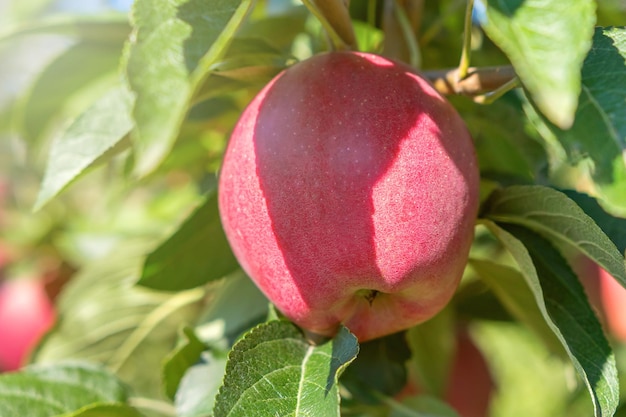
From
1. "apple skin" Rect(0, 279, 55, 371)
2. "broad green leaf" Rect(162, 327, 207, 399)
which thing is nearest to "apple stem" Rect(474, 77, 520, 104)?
"broad green leaf" Rect(162, 327, 207, 399)

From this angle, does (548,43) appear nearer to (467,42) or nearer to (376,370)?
(467,42)

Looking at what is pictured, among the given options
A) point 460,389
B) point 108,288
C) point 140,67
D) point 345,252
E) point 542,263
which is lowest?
point 460,389

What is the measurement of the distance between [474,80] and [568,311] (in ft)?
0.65

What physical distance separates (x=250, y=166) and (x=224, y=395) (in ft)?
0.52

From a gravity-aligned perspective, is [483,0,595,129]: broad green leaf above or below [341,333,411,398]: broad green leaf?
above

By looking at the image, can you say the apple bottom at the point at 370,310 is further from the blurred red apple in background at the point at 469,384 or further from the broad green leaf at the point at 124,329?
the blurred red apple in background at the point at 469,384

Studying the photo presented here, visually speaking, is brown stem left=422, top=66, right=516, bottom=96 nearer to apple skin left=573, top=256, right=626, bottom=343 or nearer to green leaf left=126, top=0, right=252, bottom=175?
green leaf left=126, top=0, right=252, bottom=175

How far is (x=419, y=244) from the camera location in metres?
0.48

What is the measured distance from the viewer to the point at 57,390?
69 centimetres

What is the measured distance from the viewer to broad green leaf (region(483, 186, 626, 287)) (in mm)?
492

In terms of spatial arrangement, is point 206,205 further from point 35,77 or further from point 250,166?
point 35,77

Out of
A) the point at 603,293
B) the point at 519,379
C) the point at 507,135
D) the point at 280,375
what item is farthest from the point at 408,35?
the point at 519,379

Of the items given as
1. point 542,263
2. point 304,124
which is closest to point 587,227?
point 542,263

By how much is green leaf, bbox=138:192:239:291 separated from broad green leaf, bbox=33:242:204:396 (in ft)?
0.74
